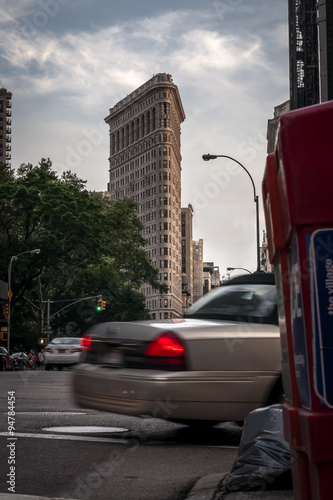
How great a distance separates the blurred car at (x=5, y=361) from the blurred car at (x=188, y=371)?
31106mm

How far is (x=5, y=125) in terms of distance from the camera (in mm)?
175625

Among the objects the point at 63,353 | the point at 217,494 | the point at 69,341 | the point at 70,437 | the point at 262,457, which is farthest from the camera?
the point at 69,341

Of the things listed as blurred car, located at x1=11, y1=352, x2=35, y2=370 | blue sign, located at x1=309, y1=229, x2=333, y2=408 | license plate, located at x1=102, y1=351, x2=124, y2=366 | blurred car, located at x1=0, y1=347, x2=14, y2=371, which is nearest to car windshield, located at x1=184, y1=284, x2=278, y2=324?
license plate, located at x1=102, y1=351, x2=124, y2=366

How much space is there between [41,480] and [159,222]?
15657cm

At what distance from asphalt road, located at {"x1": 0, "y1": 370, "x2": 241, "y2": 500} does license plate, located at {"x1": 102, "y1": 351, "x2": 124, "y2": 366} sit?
0.70 meters

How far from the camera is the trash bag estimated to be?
4141 millimetres

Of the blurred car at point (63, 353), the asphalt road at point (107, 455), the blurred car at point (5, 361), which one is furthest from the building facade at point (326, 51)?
the asphalt road at point (107, 455)

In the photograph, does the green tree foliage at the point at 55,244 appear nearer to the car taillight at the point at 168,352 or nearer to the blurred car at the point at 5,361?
the blurred car at the point at 5,361

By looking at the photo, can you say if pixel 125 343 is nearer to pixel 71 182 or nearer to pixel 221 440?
pixel 221 440

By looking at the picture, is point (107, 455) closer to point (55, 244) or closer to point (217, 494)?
point (217, 494)

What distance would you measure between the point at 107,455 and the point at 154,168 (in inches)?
6105

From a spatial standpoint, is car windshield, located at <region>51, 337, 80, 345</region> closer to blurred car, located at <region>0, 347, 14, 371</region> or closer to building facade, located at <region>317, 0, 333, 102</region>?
blurred car, located at <region>0, 347, 14, 371</region>

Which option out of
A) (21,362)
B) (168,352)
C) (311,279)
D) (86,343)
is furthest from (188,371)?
(21,362)

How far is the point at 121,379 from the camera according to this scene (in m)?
6.65
